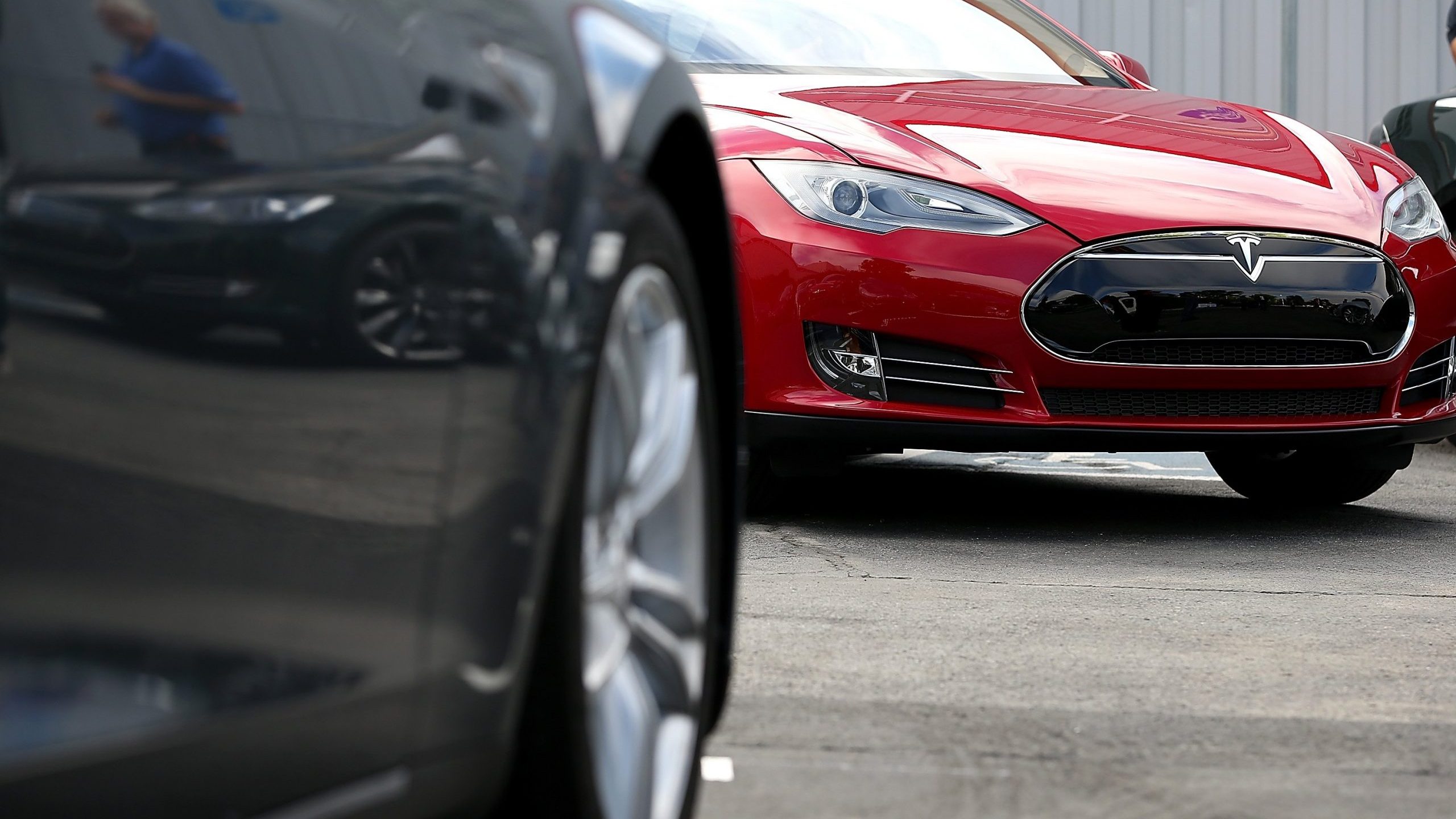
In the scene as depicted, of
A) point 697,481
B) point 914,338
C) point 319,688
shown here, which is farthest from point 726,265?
point 914,338

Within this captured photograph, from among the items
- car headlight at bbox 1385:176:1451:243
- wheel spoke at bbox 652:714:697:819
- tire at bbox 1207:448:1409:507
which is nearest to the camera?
wheel spoke at bbox 652:714:697:819

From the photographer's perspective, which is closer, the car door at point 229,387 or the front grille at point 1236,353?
the car door at point 229,387

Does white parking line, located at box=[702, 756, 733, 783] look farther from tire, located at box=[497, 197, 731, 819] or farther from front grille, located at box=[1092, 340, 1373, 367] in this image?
front grille, located at box=[1092, 340, 1373, 367]

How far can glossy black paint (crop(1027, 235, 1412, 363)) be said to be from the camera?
4293 mm

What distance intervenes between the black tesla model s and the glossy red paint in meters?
2.45

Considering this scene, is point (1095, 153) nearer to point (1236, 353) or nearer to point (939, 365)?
point (1236, 353)

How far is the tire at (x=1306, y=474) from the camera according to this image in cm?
502

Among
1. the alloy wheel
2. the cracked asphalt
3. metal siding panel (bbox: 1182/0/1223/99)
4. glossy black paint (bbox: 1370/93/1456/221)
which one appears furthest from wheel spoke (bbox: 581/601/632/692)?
metal siding panel (bbox: 1182/0/1223/99)

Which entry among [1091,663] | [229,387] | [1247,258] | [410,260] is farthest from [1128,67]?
[229,387]

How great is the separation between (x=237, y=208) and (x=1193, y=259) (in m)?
3.35

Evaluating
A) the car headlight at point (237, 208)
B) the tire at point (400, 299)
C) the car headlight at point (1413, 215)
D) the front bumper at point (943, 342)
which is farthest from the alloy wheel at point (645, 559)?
the car headlight at point (1413, 215)

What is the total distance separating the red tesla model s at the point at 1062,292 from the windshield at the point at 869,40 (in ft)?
1.83

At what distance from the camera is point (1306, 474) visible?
527cm

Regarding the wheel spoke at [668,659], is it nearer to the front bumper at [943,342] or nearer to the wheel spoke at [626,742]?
the wheel spoke at [626,742]
